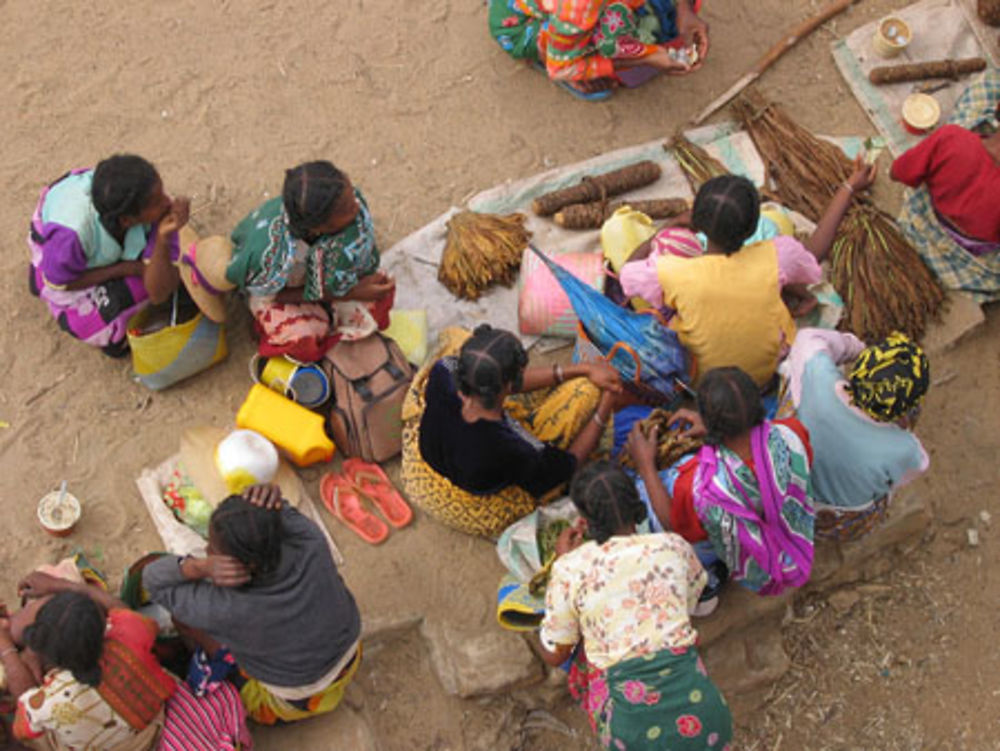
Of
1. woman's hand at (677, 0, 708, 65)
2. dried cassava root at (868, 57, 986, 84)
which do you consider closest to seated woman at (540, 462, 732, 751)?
woman's hand at (677, 0, 708, 65)

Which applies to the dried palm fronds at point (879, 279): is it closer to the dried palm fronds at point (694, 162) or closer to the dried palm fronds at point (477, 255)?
the dried palm fronds at point (694, 162)

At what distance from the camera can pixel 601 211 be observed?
5.14 meters

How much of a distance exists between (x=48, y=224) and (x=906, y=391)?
322cm

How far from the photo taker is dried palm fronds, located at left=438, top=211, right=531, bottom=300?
16.2 feet

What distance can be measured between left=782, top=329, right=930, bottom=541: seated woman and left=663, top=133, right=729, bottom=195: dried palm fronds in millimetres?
1393

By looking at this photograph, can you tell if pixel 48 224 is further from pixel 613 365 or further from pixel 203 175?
pixel 613 365

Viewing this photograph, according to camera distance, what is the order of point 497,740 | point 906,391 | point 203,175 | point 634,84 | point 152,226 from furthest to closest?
point 634,84 < point 203,175 < point 152,226 < point 497,740 < point 906,391

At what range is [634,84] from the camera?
566cm

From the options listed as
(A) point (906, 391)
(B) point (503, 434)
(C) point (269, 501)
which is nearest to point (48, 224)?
(C) point (269, 501)

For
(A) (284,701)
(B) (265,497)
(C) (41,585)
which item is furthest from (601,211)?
(C) (41,585)

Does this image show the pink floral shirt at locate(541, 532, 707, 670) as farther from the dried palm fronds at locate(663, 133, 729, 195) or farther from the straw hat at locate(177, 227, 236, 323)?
the dried palm fronds at locate(663, 133, 729, 195)

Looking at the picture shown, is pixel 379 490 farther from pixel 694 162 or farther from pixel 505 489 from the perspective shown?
pixel 694 162

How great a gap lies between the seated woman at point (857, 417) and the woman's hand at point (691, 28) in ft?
6.66

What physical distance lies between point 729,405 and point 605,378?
0.73m
